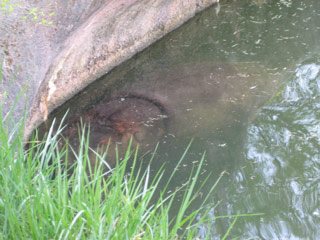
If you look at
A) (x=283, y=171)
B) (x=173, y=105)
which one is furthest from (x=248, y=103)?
(x=283, y=171)

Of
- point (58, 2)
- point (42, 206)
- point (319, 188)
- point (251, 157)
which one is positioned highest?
point (58, 2)

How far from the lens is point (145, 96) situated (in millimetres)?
4859

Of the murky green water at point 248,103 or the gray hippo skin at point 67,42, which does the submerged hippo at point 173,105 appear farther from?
the gray hippo skin at point 67,42

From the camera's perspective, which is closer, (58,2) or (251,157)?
(251,157)

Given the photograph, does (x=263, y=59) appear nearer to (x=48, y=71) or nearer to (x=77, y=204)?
(x=48, y=71)

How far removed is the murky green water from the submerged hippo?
0.01 meters

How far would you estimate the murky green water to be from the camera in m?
3.38

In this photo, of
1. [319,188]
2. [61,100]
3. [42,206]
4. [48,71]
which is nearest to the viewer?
[42,206]

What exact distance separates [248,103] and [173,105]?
73cm

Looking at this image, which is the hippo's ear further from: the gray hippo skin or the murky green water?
the murky green water

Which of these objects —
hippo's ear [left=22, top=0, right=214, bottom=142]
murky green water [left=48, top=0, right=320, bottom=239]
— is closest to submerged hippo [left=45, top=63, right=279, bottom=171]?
murky green water [left=48, top=0, right=320, bottom=239]

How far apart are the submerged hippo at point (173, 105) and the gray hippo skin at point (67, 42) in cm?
32

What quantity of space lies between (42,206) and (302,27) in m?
4.99

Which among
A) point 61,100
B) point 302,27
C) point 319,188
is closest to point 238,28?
point 302,27
